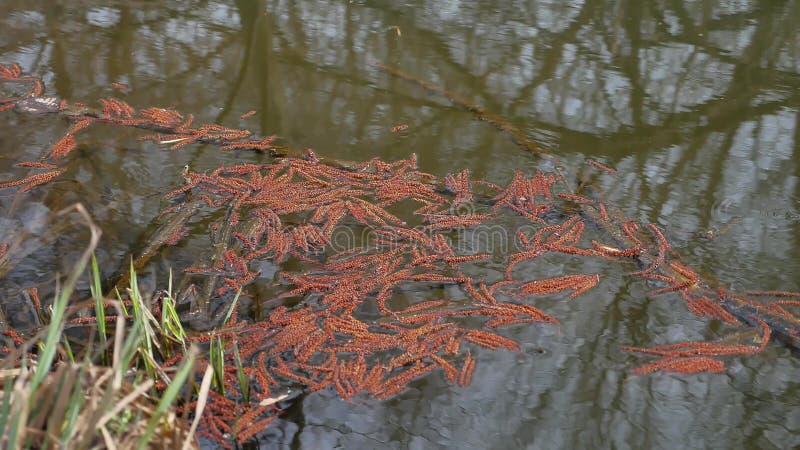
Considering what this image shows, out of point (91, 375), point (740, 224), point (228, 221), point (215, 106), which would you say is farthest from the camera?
point (215, 106)

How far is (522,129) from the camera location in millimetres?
4262

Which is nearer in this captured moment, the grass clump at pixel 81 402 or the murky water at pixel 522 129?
the grass clump at pixel 81 402

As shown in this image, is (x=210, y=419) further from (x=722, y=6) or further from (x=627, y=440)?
(x=722, y=6)

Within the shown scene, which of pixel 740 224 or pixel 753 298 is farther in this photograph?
pixel 740 224

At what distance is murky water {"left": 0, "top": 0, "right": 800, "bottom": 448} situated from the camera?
2.46m

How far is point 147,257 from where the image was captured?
10.1 ft

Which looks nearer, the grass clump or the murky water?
the grass clump

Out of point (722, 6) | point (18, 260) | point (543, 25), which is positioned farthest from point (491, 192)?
point (722, 6)

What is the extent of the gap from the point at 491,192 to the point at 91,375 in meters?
2.33

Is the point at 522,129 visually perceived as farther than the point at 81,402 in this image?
Yes

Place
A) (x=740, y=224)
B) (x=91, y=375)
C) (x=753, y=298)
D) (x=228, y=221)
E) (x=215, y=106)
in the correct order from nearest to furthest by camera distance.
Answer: (x=91, y=375) → (x=753, y=298) → (x=228, y=221) → (x=740, y=224) → (x=215, y=106)

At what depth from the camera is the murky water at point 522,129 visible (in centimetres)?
246

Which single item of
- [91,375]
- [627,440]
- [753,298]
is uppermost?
[91,375]

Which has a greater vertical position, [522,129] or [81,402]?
[81,402]
